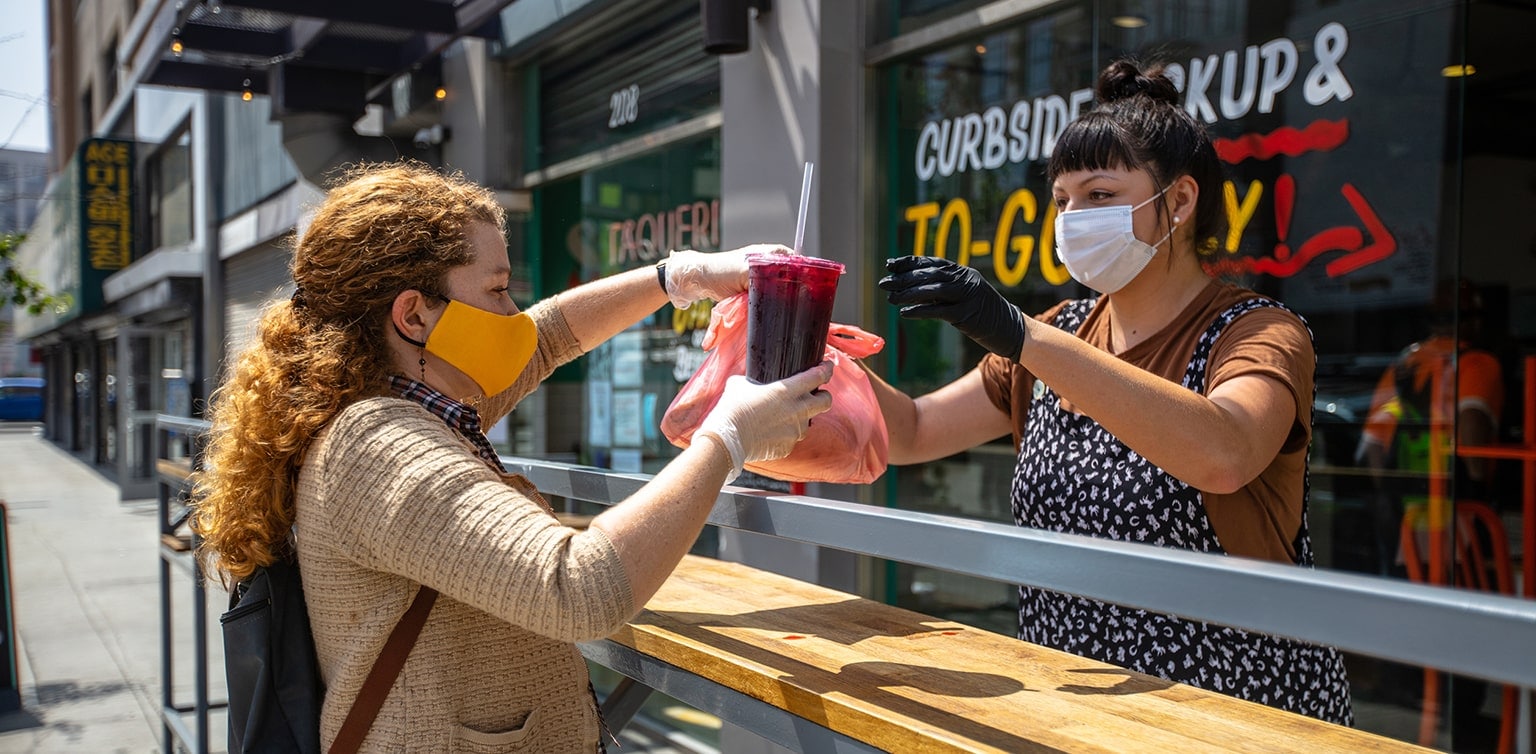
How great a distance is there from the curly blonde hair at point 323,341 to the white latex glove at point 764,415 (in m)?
0.52

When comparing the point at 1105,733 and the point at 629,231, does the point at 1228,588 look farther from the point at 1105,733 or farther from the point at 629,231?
the point at 629,231

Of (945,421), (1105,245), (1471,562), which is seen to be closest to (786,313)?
(1105,245)

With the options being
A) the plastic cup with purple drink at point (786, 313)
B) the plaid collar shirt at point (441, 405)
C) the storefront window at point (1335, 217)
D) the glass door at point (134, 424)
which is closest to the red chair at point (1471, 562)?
the storefront window at point (1335, 217)

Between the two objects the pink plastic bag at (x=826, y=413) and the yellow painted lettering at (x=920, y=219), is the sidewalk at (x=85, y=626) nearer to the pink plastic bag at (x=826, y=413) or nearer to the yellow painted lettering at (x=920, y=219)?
the yellow painted lettering at (x=920, y=219)

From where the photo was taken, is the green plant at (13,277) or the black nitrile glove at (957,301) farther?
the green plant at (13,277)

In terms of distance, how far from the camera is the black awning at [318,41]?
6117 mm

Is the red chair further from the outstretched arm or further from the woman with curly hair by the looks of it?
the woman with curly hair

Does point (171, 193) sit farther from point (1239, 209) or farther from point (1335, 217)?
point (1335, 217)

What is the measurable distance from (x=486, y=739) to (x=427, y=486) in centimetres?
43

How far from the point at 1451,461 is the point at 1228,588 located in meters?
3.23

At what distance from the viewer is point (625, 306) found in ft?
7.27

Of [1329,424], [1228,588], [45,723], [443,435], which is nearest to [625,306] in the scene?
[443,435]

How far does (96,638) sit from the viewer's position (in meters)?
7.60

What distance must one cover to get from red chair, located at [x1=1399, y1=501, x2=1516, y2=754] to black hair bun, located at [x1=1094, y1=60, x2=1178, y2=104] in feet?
7.99
